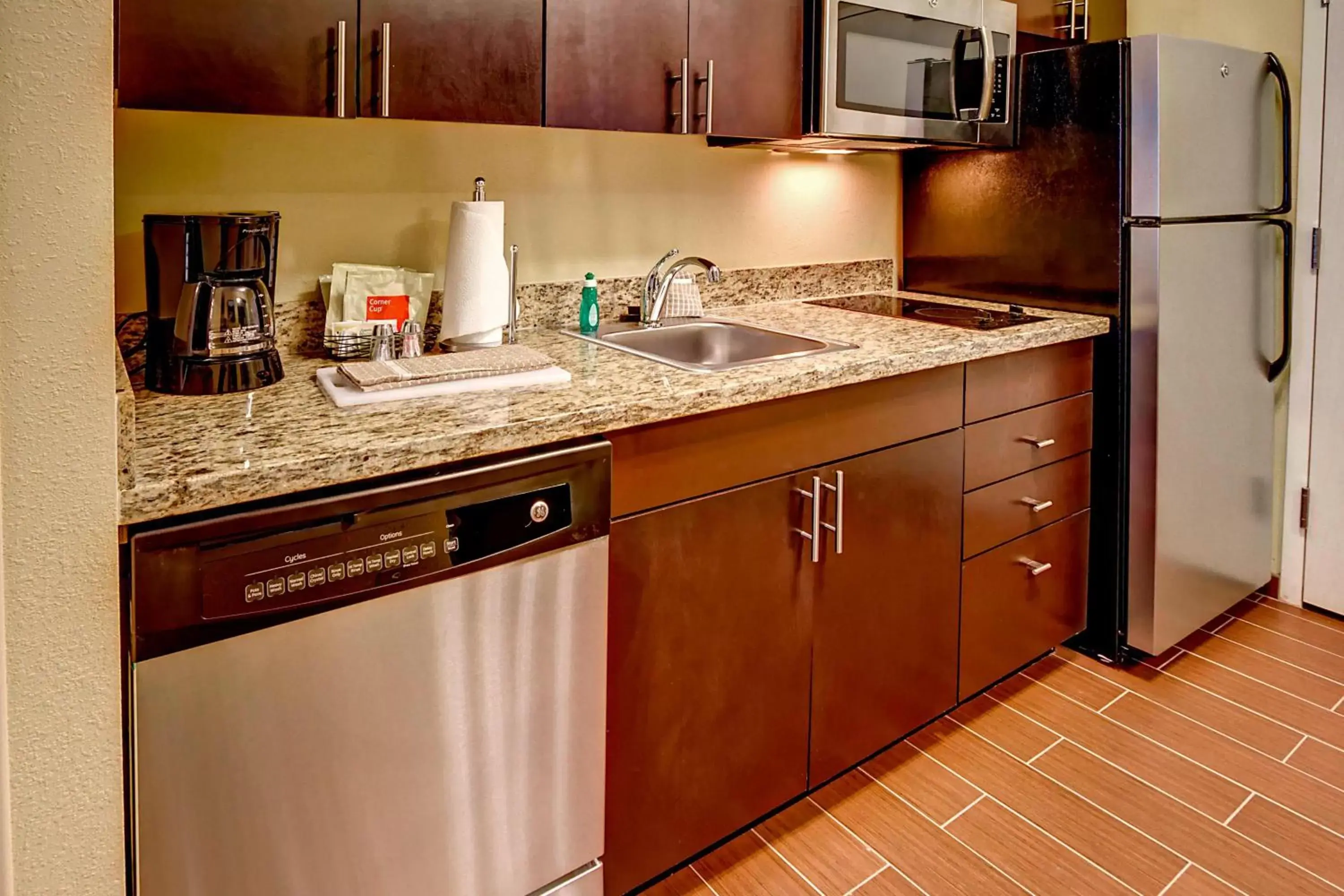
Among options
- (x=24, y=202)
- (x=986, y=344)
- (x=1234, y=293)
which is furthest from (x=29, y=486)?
(x=1234, y=293)

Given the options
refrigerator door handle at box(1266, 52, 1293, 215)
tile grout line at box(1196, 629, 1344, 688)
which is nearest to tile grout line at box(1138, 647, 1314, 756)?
tile grout line at box(1196, 629, 1344, 688)

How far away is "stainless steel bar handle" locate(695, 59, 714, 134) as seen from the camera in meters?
1.81

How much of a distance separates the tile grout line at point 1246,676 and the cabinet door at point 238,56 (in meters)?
2.31

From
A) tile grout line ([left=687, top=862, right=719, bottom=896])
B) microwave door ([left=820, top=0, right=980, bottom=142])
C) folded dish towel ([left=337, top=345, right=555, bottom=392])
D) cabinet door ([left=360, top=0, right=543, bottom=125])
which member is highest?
microwave door ([left=820, top=0, right=980, bottom=142])

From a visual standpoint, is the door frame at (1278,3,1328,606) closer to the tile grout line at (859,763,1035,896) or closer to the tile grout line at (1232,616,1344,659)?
the tile grout line at (1232,616,1344,659)

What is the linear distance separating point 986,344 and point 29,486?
1656 mm

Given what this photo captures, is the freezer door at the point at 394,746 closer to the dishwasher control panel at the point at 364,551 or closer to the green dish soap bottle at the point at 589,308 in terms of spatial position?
the dishwasher control panel at the point at 364,551

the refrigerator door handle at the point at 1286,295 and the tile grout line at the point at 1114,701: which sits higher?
the refrigerator door handle at the point at 1286,295

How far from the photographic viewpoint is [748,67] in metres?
1.88

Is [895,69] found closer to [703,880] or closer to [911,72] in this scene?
[911,72]

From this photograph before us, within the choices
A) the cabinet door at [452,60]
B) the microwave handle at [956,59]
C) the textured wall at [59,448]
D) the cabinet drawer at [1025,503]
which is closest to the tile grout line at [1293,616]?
the cabinet drawer at [1025,503]

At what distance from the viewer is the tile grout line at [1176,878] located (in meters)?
1.67

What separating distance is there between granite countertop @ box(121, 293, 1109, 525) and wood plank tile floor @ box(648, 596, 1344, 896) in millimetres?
847

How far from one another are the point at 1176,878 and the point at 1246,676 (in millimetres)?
918
